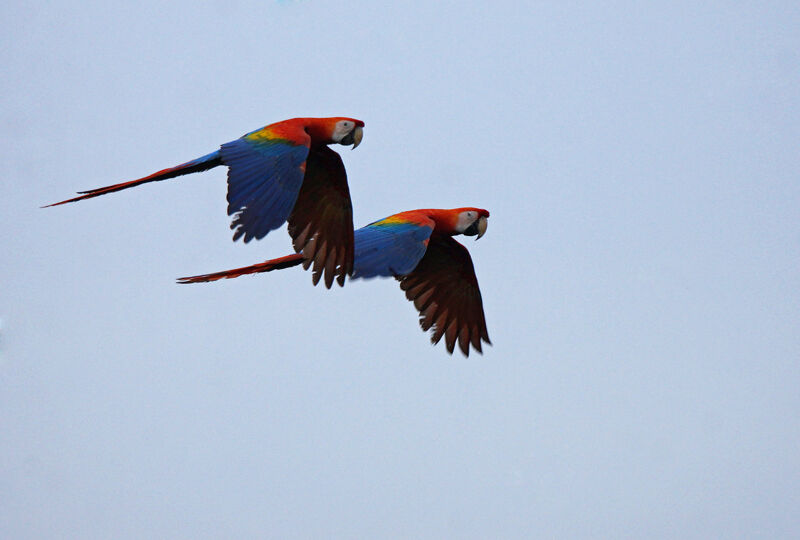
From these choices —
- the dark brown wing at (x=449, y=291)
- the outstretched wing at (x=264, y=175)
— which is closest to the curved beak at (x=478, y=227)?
the dark brown wing at (x=449, y=291)

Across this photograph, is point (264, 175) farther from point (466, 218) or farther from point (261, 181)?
point (466, 218)

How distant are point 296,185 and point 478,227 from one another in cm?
255

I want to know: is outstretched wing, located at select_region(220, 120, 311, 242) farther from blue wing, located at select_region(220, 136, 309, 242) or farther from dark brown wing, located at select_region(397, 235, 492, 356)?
dark brown wing, located at select_region(397, 235, 492, 356)

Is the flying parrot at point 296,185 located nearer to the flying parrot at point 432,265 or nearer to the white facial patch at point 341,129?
the white facial patch at point 341,129

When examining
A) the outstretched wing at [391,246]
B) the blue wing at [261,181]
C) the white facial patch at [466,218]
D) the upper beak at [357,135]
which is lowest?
the outstretched wing at [391,246]

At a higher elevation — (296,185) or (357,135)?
(357,135)

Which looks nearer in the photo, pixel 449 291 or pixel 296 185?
pixel 296 185

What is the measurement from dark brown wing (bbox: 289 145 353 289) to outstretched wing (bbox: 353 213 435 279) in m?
0.21

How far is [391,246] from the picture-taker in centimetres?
1251

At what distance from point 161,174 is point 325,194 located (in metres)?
1.59

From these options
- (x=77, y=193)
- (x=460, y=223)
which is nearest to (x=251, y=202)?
(x=77, y=193)

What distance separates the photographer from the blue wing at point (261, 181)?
36.6 feet

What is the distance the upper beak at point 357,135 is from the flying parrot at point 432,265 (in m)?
0.92

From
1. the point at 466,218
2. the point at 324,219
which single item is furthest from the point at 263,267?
the point at 466,218
